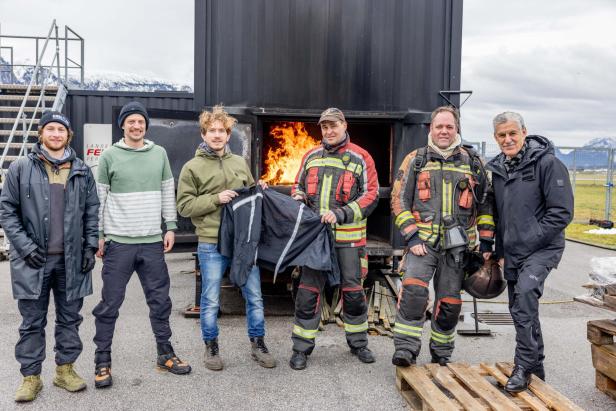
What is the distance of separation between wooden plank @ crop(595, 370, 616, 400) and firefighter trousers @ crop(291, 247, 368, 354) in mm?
1896

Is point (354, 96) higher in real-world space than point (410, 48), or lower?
lower

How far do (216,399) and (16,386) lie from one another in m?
1.61

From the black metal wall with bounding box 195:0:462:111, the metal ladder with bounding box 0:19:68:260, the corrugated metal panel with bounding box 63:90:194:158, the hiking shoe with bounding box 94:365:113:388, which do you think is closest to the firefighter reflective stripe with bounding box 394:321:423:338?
the hiking shoe with bounding box 94:365:113:388

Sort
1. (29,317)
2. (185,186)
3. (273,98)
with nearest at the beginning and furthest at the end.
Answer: (29,317)
(185,186)
(273,98)

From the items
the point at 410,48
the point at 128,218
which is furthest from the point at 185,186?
the point at 410,48

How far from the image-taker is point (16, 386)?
13.1 feet

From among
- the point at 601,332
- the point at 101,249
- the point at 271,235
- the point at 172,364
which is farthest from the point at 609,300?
the point at 101,249

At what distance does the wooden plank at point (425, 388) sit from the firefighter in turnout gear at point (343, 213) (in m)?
0.69

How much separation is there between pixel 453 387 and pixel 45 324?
3037mm

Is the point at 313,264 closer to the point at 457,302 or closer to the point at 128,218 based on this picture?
the point at 457,302

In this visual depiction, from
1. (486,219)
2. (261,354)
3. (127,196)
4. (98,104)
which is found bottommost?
(261,354)

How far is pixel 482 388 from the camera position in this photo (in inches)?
141

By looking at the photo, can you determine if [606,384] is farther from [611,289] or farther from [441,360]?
[441,360]

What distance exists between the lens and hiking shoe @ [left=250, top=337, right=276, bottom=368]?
4.44m
